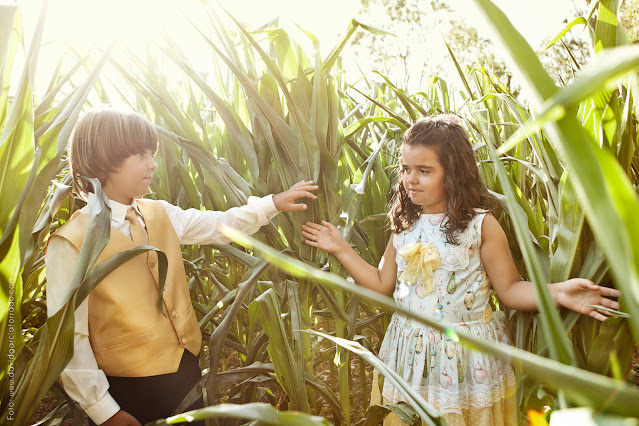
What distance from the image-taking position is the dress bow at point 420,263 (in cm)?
113

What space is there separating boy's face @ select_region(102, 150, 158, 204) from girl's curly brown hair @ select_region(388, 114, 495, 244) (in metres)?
0.61

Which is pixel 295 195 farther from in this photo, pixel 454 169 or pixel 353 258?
pixel 454 169

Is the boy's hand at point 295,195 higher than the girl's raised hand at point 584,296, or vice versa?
the boy's hand at point 295,195

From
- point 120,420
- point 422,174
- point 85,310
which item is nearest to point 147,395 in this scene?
point 120,420

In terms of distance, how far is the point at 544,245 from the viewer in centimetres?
106

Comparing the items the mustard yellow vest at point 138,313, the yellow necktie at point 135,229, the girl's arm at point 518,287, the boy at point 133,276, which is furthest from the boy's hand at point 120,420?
the girl's arm at point 518,287

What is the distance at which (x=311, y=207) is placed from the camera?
1055mm

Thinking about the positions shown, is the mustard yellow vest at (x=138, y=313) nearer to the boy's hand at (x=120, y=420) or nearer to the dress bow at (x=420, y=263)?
the boy's hand at (x=120, y=420)

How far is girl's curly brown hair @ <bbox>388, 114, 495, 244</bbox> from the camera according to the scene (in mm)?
1131

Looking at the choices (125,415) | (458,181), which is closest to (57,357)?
(125,415)

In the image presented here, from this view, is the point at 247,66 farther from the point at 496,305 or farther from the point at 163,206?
the point at 496,305

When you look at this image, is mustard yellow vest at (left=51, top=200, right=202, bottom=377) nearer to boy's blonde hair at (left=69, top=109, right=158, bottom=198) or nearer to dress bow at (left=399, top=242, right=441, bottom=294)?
boy's blonde hair at (left=69, top=109, right=158, bottom=198)

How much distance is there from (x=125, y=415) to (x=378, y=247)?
77 centimetres

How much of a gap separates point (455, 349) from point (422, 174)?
41cm
